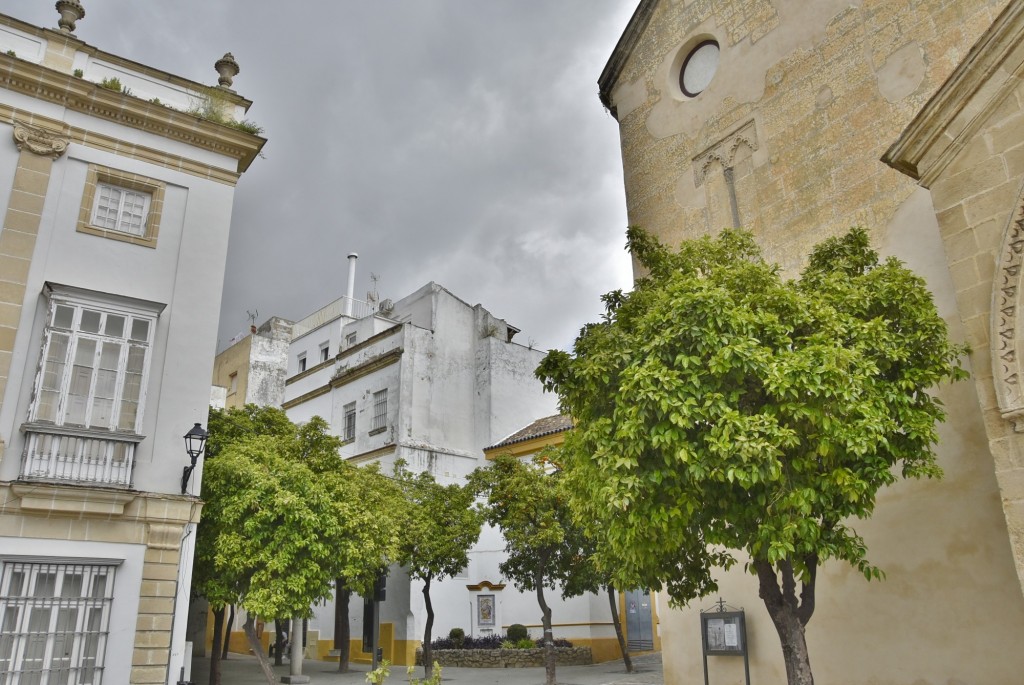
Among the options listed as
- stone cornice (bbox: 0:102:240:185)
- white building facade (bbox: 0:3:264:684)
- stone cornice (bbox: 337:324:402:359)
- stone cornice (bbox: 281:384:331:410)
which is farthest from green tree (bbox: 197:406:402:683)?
stone cornice (bbox: 281:384:331:410)

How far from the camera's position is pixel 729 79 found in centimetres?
1451

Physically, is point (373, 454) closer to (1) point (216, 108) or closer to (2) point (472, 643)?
(2) point (472, 643)

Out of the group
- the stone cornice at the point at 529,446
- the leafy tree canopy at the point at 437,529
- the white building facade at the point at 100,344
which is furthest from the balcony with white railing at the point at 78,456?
the stone cornice at the point at 529,446

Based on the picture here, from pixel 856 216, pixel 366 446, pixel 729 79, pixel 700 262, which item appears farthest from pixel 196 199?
pixel 366 446

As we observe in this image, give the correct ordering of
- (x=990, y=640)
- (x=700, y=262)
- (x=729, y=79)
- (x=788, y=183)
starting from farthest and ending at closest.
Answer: (x=729, y=79), (x=788, y=183), (x=700, y=262), (x=990, y=640)

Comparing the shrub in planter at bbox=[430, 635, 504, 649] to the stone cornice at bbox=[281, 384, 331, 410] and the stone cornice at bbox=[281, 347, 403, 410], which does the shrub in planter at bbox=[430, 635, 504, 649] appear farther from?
the stone cornice at bbox=[281, 384, 331, 410]

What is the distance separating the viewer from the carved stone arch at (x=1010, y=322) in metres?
7.55

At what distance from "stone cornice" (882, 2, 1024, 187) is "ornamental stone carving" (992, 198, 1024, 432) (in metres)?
1.25

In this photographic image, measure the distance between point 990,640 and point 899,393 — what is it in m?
3.61

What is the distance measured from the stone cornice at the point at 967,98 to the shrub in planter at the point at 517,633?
19135 mm

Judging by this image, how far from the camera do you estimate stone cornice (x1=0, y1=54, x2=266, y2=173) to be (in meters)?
12.4

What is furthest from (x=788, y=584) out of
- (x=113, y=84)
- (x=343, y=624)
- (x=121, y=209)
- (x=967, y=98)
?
(x=343, y=624)

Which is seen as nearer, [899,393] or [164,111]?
[899,393]

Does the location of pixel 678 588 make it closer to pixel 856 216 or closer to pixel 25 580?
pixel 856 216
